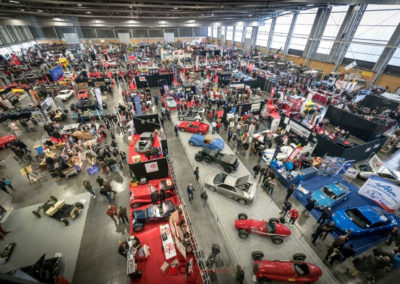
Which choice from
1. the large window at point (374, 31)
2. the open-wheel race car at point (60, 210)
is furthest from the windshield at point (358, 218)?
the large window at point (374, 31)

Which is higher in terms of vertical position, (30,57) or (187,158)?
(30,57)

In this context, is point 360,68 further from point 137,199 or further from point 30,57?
point 30,57

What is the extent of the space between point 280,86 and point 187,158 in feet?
68.6

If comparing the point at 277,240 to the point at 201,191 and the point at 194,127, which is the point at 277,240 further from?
the point at 194,127

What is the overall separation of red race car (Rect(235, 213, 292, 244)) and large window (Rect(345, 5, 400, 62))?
3072 centimetres

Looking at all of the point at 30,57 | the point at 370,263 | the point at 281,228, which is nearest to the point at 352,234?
the point at 370,263

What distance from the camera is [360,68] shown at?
89.8 ft

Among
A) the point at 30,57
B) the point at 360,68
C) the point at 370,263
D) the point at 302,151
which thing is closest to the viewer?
the point at 370,263

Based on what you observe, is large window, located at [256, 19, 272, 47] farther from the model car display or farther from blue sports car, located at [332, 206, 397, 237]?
blue sports car, located at [332, 206, 397, 237]

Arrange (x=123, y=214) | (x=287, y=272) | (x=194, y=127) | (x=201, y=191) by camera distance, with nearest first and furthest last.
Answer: (x=287, y=272), (x=123, y=214), (x=201, y=191), (x=194, y=127)

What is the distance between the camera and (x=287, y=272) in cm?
657

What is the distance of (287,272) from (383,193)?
7755 millimetres

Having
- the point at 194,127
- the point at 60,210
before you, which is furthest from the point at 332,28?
the point at 60,210

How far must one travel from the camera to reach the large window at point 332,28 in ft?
94.2
